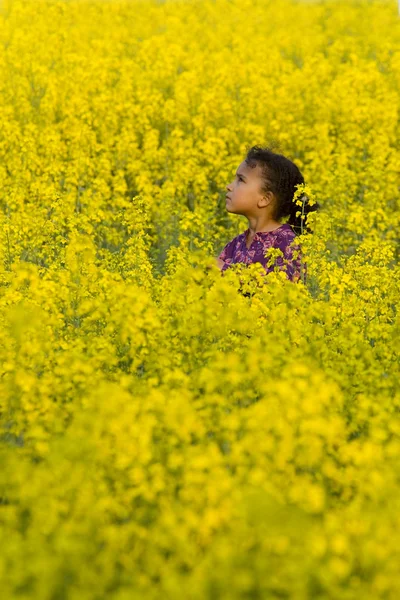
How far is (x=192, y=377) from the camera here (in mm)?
4488

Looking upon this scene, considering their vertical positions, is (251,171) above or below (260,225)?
above

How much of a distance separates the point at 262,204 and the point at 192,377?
2425 millimetres

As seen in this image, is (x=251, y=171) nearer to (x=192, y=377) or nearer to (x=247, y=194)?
(x=247, y=194)

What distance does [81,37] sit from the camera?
14.8 m

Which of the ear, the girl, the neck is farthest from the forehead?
the neck

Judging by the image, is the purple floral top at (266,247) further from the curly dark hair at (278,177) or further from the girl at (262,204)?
the curly dark hair at (278,177)

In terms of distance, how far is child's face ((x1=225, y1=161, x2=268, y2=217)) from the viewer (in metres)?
6.50

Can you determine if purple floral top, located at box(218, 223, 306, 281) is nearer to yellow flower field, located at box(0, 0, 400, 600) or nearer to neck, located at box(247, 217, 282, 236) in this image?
neck, located at box(247, 217, 282, 236)

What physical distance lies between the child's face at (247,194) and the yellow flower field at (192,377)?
1.67 ft

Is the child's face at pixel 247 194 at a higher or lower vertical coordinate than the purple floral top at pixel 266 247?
higher

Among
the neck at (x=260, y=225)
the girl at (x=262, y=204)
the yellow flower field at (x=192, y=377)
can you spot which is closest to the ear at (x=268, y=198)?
the girl at (x=262, y=204)

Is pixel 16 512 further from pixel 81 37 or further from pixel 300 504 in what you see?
pixel 81 37

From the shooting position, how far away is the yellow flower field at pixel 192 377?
9.12ft

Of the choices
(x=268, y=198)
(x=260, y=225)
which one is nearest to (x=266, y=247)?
(x=260, y=225)
